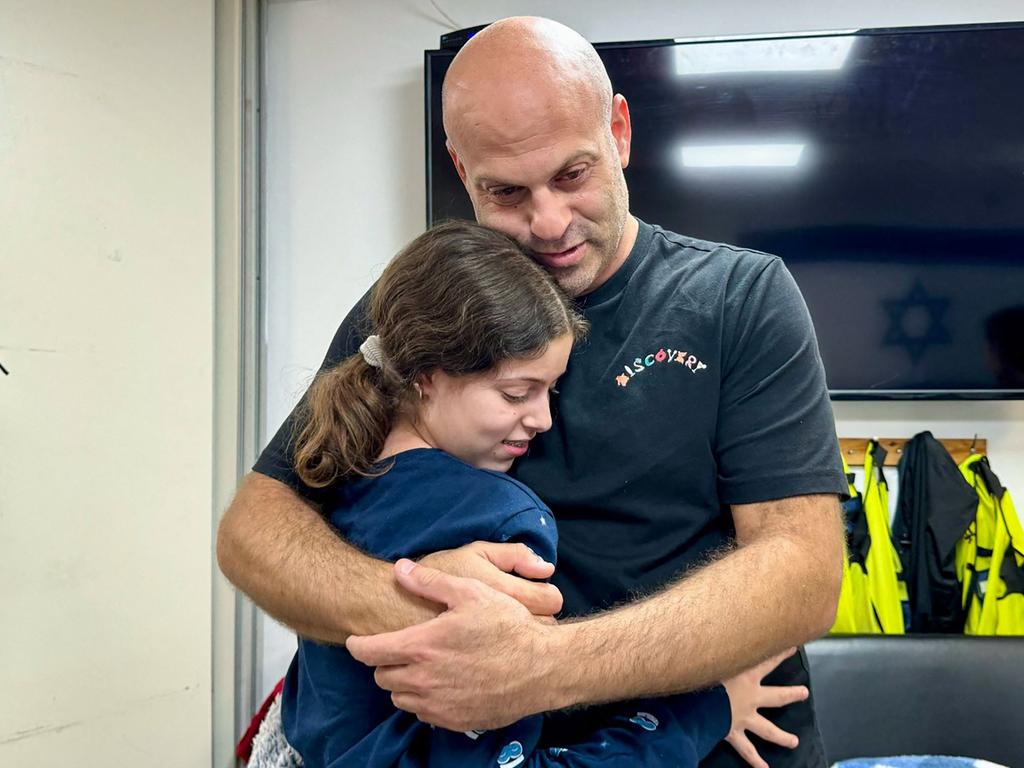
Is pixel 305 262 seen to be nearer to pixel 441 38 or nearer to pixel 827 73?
pixel 441 38

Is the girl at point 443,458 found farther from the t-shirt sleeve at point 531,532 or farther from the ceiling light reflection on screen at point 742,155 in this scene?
the ceiling light reflection on screen at point 742,155

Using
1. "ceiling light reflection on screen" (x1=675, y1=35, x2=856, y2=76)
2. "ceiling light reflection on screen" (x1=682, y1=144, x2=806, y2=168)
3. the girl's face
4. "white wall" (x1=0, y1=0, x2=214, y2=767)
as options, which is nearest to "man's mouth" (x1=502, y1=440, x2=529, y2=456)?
the girl's face

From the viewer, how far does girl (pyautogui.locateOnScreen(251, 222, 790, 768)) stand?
1046 mm

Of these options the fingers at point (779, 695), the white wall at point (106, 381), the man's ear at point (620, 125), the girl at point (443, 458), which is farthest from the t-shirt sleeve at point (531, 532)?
the white wall at point (106, 381)

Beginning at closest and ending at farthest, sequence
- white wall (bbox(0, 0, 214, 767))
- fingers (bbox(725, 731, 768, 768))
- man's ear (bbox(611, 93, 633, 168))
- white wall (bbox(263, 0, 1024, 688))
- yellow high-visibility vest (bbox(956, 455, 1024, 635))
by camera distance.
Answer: fingers (bbox(725, 731, 768, 768)) < man's ear (bbox(611, 93, 633, 168)) < white wall (bbox(0, 0, 214, 767)) < yellow high-visibility vest (bbox(956, 455, 1024, 635)) < white wall (bbox(263, 0, 1024, 688))

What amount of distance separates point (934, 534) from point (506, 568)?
1891 millimetres

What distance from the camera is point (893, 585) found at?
250cm

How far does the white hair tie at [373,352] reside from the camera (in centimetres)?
123

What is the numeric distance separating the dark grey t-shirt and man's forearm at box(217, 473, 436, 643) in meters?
0.27

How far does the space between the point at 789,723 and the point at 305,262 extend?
2.17 metres

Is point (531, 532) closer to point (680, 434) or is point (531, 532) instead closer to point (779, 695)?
point (680, 434)

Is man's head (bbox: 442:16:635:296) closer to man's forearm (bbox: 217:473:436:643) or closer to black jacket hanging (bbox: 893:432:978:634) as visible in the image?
man's forearm (bbox: 217:473:436:643)

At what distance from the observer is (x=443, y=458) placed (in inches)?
44.4

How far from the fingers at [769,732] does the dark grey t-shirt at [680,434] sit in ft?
0.09
